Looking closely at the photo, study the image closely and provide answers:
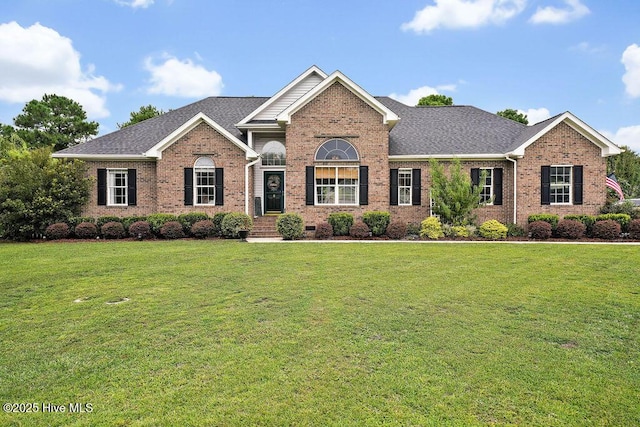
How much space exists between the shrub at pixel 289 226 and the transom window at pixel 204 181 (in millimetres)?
3962

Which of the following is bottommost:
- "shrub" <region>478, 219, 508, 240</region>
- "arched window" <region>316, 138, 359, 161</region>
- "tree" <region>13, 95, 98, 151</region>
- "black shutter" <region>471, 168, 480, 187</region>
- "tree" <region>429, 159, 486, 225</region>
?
"shrub" <region>478, 219, 508, 240</region>

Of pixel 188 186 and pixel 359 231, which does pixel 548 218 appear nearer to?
pixel 359 231

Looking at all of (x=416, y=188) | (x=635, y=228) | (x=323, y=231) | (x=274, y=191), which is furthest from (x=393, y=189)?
(x=635, y=228)

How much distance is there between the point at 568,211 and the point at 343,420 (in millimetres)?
18568

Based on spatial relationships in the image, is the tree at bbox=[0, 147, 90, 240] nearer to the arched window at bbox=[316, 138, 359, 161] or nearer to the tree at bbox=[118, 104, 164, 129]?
the arched window at bbox=[316, 138, 359, 161]

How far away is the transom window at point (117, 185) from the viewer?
18031mm

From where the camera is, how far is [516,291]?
6.87m

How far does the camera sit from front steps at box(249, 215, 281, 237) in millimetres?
17375

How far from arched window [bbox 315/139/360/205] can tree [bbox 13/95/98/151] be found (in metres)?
33.1

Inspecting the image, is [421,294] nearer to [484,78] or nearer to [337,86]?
[337,86]

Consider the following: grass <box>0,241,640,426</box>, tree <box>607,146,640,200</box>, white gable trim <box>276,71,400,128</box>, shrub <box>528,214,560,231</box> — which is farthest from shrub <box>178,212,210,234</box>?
tree <box>607,146,640,200</box>

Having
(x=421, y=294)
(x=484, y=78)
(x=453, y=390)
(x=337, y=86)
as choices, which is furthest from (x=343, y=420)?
(x=484, y=78)

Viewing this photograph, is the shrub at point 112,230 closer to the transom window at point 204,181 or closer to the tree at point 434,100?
the transom window at point 204,181

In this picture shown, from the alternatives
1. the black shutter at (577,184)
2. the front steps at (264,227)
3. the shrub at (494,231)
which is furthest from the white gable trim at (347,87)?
the black shutter at (577,184)
